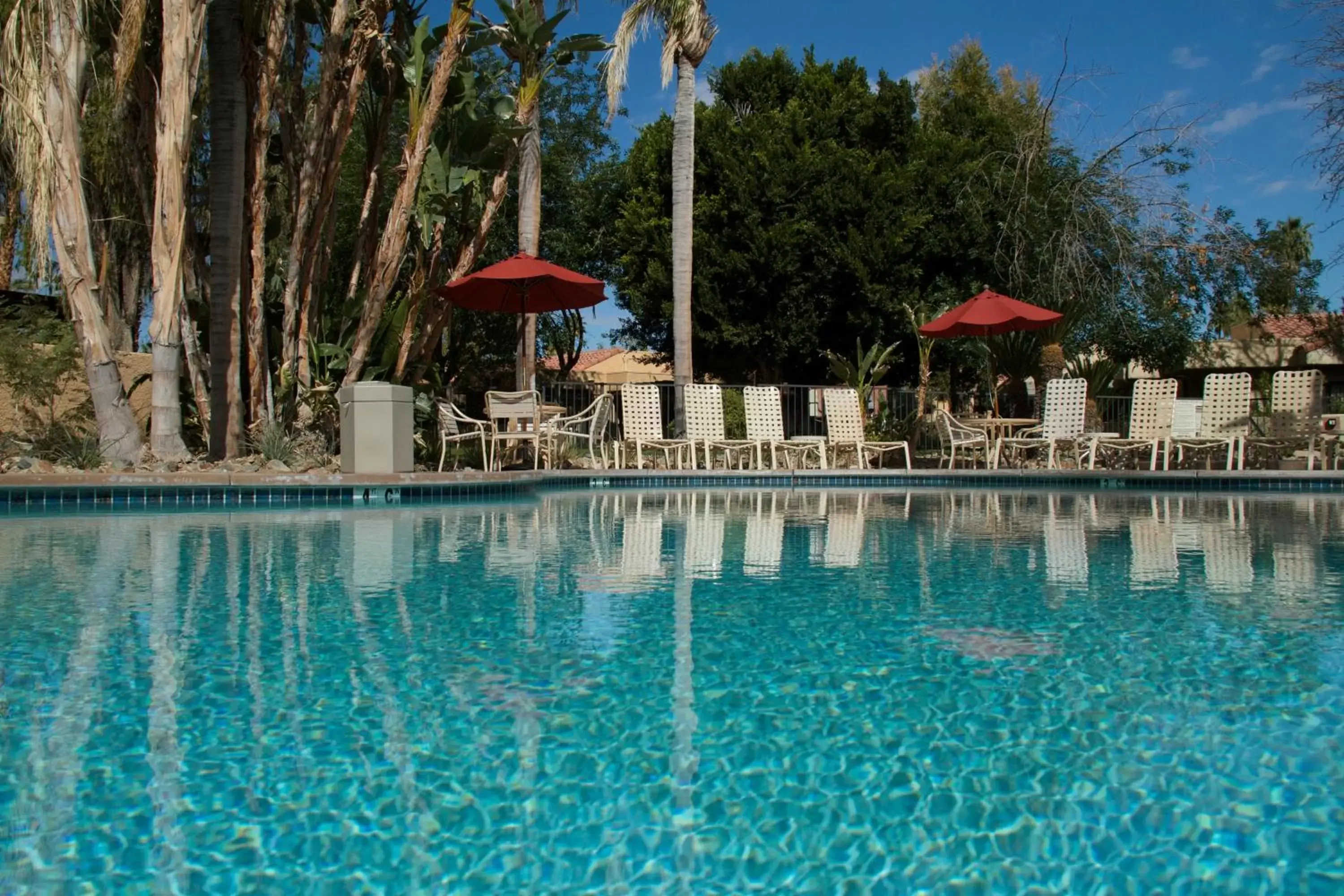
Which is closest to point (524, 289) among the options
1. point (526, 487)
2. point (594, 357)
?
point (526, 487)

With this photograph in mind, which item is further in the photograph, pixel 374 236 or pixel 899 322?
pixel 899 322

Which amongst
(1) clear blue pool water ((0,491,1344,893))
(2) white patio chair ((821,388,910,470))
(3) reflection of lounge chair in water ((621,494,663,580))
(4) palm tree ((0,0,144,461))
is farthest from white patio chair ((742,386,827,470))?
(1) clear blue pool water ((0,491,1344,893))

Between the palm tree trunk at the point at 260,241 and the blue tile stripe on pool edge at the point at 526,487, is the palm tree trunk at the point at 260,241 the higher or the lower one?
the higher one

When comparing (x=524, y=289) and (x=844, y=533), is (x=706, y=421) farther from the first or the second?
(x=844, y=533)

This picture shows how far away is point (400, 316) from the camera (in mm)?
12484

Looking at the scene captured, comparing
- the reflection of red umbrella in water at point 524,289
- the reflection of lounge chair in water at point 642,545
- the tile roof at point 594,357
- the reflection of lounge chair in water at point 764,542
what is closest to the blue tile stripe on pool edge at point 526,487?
the reflection of lounge chair in water at point 642,545

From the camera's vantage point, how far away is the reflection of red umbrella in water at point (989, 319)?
13.8 m

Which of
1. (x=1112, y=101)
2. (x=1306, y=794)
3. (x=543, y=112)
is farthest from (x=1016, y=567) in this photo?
(x=543, y=112)

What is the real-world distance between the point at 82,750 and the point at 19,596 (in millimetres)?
2484

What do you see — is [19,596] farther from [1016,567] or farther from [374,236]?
[374,236]

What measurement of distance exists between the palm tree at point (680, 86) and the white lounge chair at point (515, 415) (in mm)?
2959

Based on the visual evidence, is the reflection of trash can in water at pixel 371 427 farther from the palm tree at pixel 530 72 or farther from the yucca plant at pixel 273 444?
the palm tree at pixel 530 72

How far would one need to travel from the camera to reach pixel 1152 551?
6477 mm

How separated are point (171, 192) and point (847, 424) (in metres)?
8.67
